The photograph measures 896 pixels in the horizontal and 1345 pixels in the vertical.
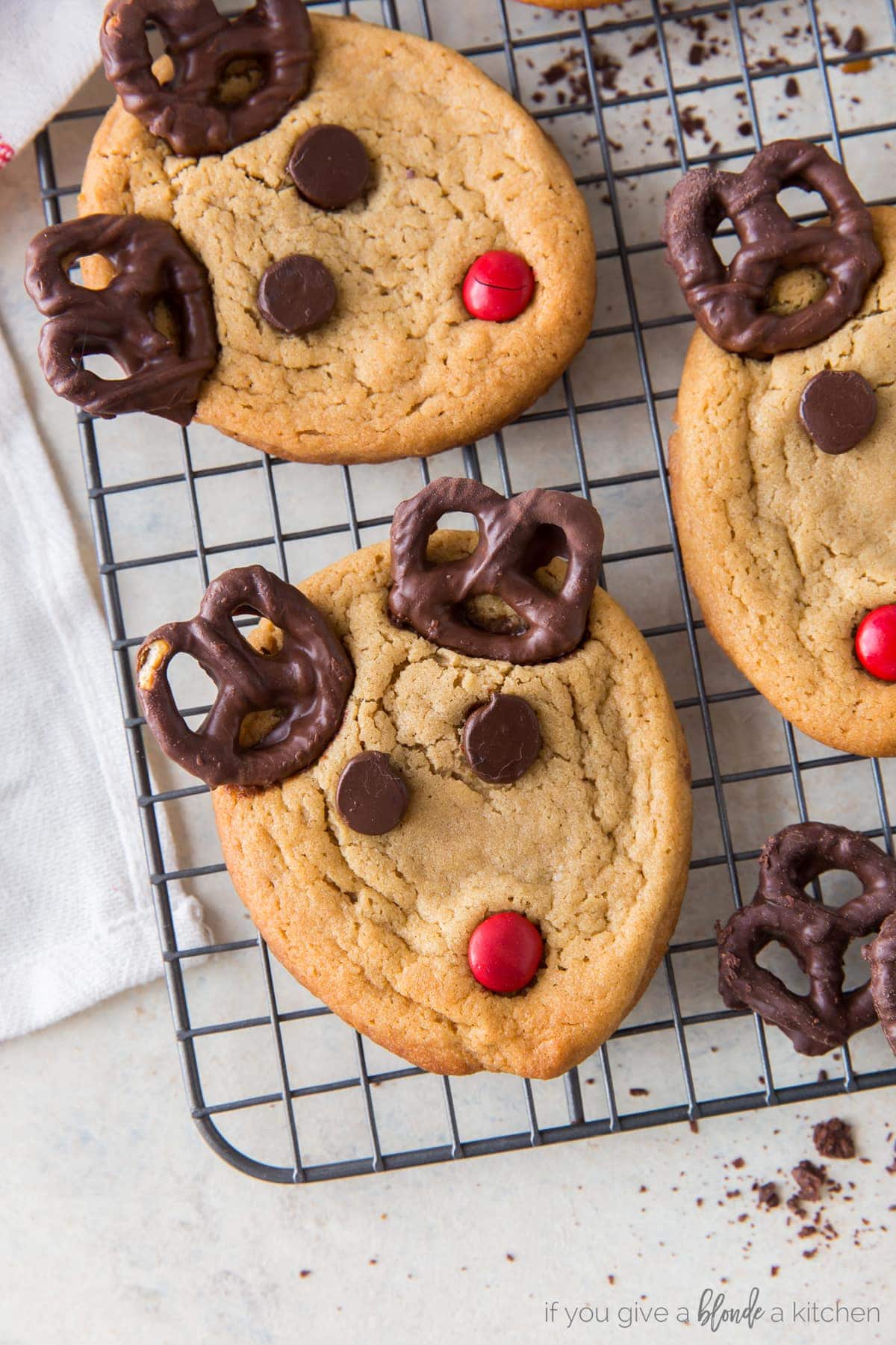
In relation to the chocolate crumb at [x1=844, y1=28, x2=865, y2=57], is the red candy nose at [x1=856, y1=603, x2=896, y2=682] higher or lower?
lower

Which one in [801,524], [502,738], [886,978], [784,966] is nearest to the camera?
[886,978]

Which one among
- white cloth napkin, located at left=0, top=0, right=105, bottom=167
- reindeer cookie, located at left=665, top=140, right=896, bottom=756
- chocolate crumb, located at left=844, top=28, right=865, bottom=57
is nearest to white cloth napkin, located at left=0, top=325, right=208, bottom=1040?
white cloth napkin, located at left=0, top=0, right=105, bottom=167

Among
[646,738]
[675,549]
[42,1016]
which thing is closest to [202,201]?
[675,549]

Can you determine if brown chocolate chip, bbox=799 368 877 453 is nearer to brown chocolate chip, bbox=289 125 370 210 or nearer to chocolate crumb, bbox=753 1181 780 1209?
brown chocolate chip, bbox=289 125 370 210

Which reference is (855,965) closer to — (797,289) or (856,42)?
(797,289)

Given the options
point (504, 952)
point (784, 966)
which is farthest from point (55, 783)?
point (784, 966)

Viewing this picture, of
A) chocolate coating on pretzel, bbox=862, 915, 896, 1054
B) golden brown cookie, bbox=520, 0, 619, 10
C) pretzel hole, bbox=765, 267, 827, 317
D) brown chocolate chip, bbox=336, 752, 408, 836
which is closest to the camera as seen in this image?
chocolate coating on pretzel, bbox=862, 915, 896, 1054

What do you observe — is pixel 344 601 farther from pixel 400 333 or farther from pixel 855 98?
pixel 855 98
